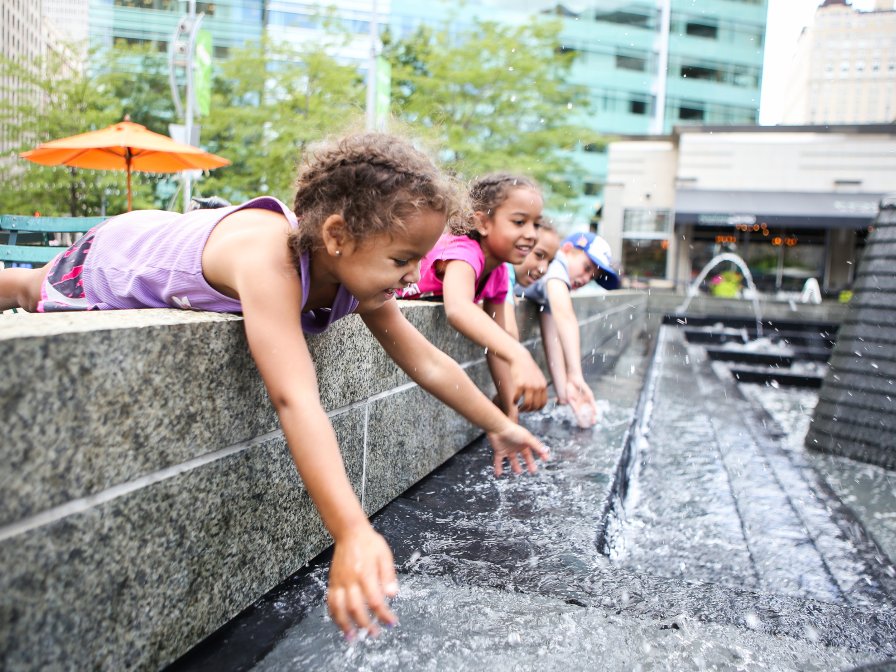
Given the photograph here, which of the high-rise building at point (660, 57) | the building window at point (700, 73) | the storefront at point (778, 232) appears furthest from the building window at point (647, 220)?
the building window at point (700, 73)

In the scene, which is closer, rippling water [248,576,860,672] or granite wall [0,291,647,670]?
granite wall [0,291,647,670]

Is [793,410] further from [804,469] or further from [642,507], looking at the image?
[642,507]

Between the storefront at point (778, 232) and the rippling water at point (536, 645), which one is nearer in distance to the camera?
the rippling water at point (536, 645)

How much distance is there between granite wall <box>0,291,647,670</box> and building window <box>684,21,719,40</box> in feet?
177

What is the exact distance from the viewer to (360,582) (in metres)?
1.25

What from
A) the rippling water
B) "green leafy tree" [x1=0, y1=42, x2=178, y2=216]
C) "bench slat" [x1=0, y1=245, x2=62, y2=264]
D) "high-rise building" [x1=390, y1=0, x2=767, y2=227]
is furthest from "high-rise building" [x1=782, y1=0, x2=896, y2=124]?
the rippling water

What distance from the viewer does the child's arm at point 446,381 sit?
2074 mm

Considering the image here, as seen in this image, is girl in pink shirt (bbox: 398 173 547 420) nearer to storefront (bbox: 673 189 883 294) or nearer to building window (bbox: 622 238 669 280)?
storefront (bbox: 673 189 883 294)

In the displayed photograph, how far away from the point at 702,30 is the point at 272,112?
4163cm

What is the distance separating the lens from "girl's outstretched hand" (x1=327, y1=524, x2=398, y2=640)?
1.21 metres

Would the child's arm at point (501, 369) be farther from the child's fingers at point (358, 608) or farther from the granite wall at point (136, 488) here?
the child's fingers at point (358, 608)

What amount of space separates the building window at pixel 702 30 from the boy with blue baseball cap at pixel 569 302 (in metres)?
50.7

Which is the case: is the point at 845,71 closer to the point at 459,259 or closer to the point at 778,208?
the point at 778,208

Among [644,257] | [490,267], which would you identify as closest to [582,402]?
[490,267]
